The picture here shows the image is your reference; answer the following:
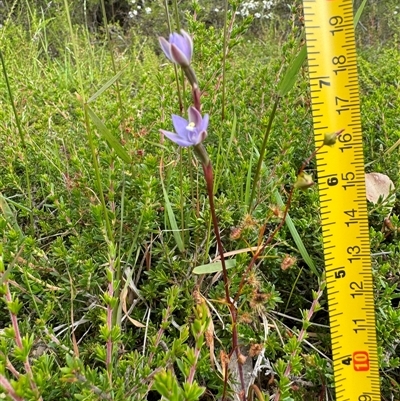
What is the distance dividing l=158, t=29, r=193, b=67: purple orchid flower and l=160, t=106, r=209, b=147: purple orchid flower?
81 mm

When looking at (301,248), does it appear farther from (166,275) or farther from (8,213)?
(8,213)

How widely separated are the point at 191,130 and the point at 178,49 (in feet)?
0.45

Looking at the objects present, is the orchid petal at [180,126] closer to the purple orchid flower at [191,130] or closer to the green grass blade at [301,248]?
the purple orchid flower at [191,130]

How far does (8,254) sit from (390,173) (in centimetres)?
153

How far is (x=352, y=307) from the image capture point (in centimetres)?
110

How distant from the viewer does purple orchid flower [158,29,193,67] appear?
0.73m

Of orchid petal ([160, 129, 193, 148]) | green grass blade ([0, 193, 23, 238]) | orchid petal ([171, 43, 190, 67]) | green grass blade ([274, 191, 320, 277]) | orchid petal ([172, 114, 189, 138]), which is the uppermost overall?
orchid petal ([171, 43, 190, 67])

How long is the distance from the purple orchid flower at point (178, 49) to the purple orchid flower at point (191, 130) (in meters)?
0.08

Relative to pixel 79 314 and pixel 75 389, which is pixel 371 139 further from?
pixel 75 389

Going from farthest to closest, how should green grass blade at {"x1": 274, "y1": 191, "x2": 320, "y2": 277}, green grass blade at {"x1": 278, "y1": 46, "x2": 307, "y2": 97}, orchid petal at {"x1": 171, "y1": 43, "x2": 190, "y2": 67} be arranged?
green grass blade at {"x1": 274, "y1": 191, "x2": 320, "y2": 277} → green grass blade at {"x1": 278, "y1": 46, "x2": 307, "y2": 97} → orchid petal at {"x1": 171, "y1": 43, "x2": 190, "y2": 67}

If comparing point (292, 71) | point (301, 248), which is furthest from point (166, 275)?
point (292, 71)

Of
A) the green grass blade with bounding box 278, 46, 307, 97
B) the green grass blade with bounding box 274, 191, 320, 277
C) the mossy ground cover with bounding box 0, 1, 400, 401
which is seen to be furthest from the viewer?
the green grass blade with bounding box 274, 191, 320, 277

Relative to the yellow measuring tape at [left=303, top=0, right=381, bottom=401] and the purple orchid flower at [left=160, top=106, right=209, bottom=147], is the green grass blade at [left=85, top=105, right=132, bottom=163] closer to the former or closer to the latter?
the purple orchid flower at [left=160, top=106, right=209, bottom=147]

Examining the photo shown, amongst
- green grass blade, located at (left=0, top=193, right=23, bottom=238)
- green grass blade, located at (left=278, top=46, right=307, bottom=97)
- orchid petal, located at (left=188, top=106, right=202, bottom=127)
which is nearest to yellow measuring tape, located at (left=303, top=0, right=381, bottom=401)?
green grass blade, located at (left=278, top=46, right=307, bottom=97)
